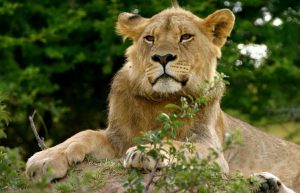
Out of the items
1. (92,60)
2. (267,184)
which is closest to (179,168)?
(267,184)

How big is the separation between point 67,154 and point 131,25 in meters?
1.56

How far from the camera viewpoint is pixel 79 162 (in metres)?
6.99

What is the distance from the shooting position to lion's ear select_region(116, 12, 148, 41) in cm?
786

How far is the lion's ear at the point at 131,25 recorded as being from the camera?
25.8 feet

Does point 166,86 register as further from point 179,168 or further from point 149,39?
point 179,168

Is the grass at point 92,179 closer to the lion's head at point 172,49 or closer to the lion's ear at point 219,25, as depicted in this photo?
the lion's head at point 172,49

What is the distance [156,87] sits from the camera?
7.10 meters

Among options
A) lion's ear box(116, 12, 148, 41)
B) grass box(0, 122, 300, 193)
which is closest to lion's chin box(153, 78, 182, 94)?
grass box(0, 122, 300, 193)

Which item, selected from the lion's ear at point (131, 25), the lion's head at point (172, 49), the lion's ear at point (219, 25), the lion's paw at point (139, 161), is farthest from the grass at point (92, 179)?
the lion's ear at point (219, 25)

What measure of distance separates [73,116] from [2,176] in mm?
8658

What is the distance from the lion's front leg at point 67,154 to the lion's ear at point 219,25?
1216mm

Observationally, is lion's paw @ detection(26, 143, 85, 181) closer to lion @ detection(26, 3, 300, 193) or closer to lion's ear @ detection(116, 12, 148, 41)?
lion @ detection(26, 3, 300, 193)

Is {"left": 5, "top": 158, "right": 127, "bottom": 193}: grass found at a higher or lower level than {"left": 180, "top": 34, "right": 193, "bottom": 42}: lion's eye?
lower

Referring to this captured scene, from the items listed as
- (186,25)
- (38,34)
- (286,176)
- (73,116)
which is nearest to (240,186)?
(186,25)
